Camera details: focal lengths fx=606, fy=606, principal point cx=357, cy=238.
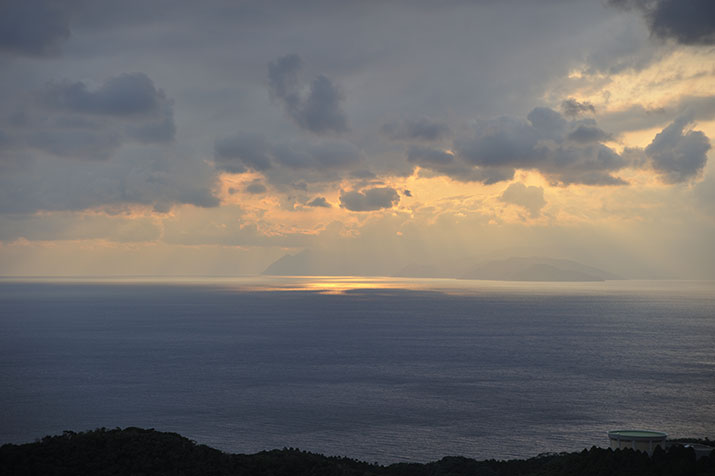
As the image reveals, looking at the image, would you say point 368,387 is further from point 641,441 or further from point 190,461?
point 641,441

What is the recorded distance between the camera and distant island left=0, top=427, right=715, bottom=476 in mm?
37625

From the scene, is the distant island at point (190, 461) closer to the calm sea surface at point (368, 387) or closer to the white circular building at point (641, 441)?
the white circular building at point (641, 441)

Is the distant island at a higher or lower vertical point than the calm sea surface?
higher

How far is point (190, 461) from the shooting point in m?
41.0

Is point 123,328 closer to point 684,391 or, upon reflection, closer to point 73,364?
point 73,364

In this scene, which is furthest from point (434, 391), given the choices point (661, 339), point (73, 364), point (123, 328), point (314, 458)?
point (123, 328)

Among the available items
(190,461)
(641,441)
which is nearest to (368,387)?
(190,461)

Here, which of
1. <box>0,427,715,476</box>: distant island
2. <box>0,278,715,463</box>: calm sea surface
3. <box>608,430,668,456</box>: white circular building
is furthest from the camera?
<box>0,278,715,463</box>: calm sea surface

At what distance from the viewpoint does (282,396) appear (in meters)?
82.2

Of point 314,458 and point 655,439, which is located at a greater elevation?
point 655,439

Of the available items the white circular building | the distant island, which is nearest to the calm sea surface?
the distant island

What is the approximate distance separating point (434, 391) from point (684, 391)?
1356 inches

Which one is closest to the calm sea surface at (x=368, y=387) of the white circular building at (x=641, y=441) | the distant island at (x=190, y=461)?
the distant island at (x=190, y=461)

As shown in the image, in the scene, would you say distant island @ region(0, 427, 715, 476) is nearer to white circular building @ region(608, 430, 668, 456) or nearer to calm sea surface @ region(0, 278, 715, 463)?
white circular building @ region(608, 430, 668, 456)
